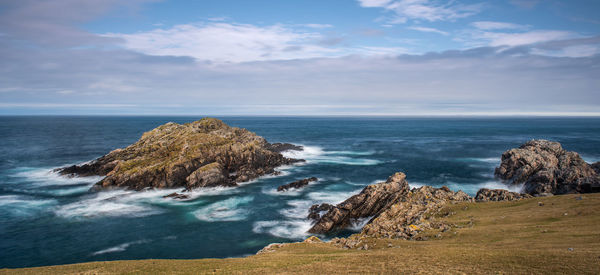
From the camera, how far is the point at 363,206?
142 feet

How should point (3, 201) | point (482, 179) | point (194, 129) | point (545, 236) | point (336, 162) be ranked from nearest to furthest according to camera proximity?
point (545, 236) < point (3, 201) < point (482, 179) < point (194, 129) < point (336, 162)

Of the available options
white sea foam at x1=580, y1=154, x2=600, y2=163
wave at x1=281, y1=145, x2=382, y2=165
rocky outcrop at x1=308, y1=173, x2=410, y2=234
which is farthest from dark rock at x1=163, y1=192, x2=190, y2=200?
white sea foam at x1=580, y1=154, x2=600, y2=163

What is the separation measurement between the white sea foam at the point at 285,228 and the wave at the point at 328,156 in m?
45.9

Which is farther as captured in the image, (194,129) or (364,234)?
(194,129)

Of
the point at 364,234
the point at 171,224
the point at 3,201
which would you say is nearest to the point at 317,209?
the point at 364,234

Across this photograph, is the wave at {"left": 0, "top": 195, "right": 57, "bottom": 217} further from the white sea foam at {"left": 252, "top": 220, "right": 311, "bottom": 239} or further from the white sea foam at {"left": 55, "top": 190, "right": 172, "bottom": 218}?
the white sea foam at {"left": 252, "top": 220, "right": 311, "bottom": 239}

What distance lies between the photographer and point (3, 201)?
54125 millimetres

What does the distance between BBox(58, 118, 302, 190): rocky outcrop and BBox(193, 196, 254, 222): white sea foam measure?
968 cm

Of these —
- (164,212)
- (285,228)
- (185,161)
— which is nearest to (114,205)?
(164,212)

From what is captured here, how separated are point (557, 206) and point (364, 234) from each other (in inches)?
849

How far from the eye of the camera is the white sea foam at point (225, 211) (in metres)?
47.1

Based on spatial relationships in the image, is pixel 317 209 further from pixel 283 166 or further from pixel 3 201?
pixel 3 201

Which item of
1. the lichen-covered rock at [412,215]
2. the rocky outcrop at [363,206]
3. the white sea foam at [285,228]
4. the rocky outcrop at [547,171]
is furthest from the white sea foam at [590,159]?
the white sea foam at [285,228]

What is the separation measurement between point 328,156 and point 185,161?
164ft
